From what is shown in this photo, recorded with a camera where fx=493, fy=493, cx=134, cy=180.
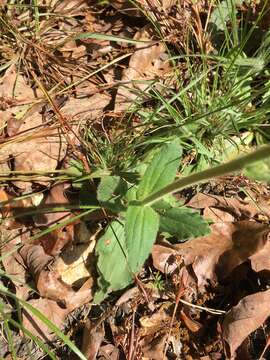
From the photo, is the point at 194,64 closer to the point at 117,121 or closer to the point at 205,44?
the point at 205,44

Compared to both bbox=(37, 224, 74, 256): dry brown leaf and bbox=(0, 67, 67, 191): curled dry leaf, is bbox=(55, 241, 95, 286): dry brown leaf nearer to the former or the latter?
Answer: bbox=(37, 224, 74, 256): dry brown leaf

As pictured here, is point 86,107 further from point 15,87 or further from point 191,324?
point 191,324

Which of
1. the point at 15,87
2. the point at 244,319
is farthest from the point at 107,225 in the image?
the point at 15,87

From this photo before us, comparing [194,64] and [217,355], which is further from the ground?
[194,64]

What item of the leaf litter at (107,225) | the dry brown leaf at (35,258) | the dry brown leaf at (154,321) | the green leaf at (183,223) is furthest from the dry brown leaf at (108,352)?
the green leaf at (183,223)

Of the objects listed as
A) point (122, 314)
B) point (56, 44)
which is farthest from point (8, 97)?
point (122, 314)

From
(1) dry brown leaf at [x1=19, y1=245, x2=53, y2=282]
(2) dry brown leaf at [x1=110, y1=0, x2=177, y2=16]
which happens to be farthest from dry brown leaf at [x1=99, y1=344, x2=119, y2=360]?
(2) dry brown leaf at [x1=110, y1=0, x2=177, y2=16]
